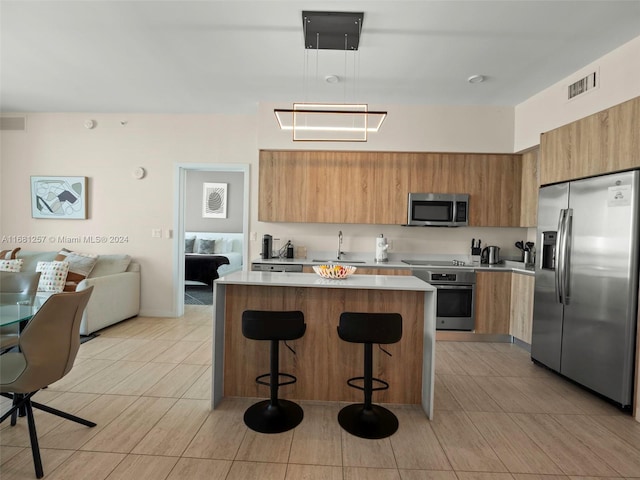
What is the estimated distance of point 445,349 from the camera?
152 inches

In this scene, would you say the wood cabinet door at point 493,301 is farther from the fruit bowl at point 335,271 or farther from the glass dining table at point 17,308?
the glass dining table at point 17,308

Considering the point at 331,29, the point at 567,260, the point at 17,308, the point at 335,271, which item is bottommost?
the point at 17,308

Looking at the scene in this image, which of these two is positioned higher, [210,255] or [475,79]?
[475,79]

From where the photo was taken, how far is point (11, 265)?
13.1 ft

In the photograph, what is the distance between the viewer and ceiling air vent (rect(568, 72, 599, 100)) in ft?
10.0

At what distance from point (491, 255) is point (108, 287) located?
16.1ft

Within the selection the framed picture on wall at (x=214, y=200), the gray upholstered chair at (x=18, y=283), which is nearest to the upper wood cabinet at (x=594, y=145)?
the gray upholstered chair at (x=18, y=283)

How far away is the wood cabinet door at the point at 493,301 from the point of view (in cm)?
405

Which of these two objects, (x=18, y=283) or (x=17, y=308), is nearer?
(x=17, y=308)

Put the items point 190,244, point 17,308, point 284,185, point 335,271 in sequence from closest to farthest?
1. point 17,308
2. point 335,271
3. point 284,185
4. point 190,244

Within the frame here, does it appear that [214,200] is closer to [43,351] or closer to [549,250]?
[43,351]

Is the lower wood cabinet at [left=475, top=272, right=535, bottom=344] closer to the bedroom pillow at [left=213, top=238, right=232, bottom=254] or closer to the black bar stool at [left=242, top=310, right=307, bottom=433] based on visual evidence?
the black bar stool at [left=242, top=310, right=307, bottom=433]

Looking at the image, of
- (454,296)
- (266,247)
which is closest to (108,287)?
(266,247)

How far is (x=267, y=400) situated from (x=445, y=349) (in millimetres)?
2273
